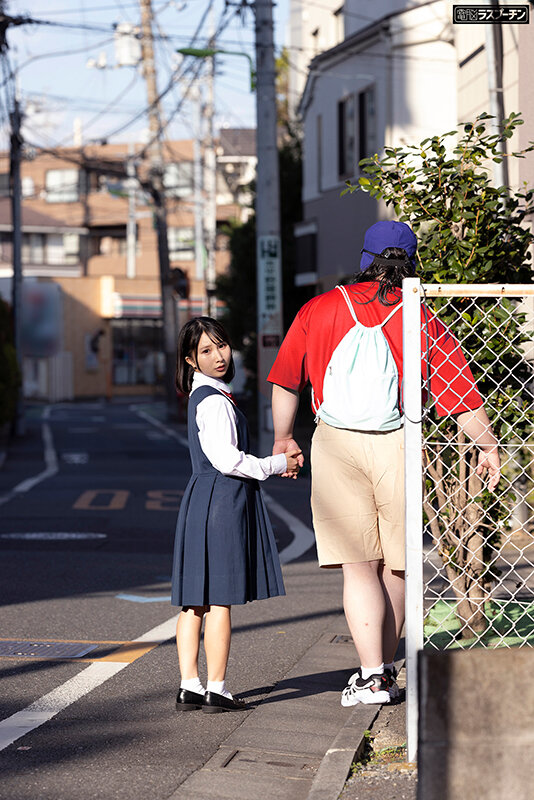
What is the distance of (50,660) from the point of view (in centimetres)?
575

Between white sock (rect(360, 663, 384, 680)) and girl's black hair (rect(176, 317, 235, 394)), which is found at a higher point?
girl's black hair (rect(176, 317, 235, 394))

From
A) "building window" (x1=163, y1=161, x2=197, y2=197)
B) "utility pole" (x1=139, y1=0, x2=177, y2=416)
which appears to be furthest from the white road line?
"building window" (x1=163, y1=161, x2=197, y2=197)

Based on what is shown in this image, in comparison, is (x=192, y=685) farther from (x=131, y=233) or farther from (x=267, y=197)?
(x=131, y=233)

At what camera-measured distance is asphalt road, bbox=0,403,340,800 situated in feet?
13.5

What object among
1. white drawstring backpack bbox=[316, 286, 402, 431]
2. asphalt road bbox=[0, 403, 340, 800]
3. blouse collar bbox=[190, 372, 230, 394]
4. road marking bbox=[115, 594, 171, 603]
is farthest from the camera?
road marking bbox=[115, 594, 171, 603]

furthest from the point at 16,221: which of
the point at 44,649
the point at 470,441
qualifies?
the point at 470,441

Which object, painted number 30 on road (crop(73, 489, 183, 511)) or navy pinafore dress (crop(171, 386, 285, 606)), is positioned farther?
painted number 30 on road (crop(73, 489, 183, 511))

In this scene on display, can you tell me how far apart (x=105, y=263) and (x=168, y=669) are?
2283 inches

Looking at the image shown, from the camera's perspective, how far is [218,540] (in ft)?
15.0

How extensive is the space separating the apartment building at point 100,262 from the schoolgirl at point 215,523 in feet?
163

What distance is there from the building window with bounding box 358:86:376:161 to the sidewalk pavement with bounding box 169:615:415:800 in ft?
51.1

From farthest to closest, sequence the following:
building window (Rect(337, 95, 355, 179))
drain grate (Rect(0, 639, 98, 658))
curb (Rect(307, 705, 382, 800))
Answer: building window (Rect(337, 95, 355, 179)) → drain grate (Rect(0, 639, 98, 658)) → curb (Rect(307, 705, 382, 800))

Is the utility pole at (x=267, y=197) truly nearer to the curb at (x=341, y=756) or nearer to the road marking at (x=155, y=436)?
the road marking at (x=155, y=436)

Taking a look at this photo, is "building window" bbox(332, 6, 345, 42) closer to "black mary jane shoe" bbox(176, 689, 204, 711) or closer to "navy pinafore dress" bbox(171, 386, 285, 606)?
"navy pinafore dress" bbox(171, 386, 285, 606)
